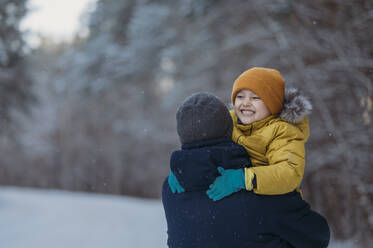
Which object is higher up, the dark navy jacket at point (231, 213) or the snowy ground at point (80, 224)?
the dark navy jacket at point (231, 213)

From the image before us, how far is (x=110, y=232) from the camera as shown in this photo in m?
7.67

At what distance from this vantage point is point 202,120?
158 cm

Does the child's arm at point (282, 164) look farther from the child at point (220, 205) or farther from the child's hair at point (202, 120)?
the child's hair at point (202, 120)

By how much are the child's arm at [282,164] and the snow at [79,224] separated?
556cm

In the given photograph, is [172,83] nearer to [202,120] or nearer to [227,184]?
[202,120]

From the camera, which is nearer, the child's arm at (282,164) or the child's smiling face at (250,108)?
the child's arm at (282,164)

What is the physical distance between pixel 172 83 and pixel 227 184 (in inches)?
507

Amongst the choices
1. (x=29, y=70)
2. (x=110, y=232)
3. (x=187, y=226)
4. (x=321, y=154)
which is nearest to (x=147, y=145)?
(x=29, y=70)

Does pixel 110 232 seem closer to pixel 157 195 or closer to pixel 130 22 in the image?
pixel 130 22

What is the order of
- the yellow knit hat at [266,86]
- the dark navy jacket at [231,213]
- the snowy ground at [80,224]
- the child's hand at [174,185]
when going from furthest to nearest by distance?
the snowy ground at [80,224] < the yellow knit hat at [266,86] < the child's hand at [174,185] < the dark navy jacket at [231,213]

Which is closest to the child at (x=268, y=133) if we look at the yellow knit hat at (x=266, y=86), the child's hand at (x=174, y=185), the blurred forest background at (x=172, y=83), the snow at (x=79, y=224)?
the yellow knit hat at (x=266, y=86)

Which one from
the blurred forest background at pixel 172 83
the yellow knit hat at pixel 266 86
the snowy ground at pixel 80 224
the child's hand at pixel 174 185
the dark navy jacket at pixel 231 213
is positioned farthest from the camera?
the snowy ground at pixel 80 224

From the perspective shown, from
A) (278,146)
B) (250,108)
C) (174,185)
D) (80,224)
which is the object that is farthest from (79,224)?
(278,146)

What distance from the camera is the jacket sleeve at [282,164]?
1.53 meters
